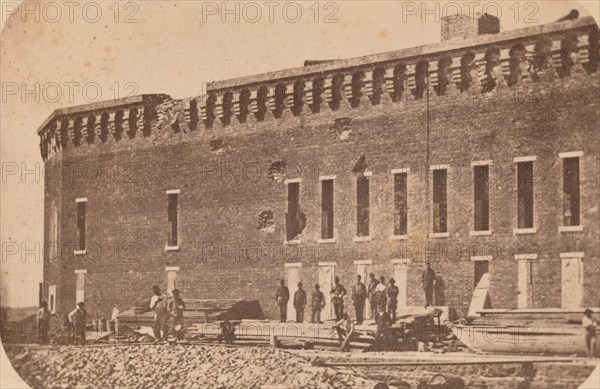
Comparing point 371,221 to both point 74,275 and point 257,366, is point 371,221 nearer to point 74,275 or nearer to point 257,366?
point 257,366

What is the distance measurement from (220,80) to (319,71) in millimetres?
1303

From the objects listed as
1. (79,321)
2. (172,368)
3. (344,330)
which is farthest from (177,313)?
(344,330)

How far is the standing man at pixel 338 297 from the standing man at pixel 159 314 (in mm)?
2323

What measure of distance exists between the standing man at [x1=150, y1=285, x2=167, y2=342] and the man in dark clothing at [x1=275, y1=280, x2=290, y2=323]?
1605 mm

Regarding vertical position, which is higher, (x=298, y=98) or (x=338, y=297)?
(x=298, y=98)

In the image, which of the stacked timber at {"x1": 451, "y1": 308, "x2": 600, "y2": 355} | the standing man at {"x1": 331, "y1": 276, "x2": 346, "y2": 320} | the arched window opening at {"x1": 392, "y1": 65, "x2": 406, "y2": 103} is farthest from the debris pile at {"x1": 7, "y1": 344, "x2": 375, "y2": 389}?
the arched window opening at {"x1": 392, "y1": 65, "x2": 406, "y2": 103}

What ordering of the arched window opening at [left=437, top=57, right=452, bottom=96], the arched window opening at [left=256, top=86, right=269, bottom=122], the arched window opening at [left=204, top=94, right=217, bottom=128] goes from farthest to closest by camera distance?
the arched window opening at [left=204, top=94, right=217, bottom=128] → the arched window opening at [left=256, top=86, right=269, bottom=122] → the arched window opening at [left=437, top=57, right=452, bottom=96]

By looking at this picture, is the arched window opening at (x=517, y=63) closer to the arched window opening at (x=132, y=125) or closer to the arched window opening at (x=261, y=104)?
the arched window opening at (x=261, y=104)

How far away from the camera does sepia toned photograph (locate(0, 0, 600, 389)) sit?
34.2 feet

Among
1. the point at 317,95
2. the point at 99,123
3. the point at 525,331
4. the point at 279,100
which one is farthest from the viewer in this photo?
the point at 99,123

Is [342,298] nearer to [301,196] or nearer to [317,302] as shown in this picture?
[317,302]

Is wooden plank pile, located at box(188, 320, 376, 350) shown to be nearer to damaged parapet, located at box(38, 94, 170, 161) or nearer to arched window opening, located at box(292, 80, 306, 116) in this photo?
arched window opening, located at box(292, 80, 306, 116)

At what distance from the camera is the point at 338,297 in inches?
462

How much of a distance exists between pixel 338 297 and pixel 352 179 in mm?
1493
